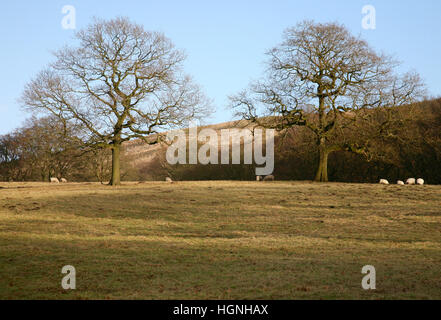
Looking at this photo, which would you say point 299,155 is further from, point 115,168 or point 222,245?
point 222,245

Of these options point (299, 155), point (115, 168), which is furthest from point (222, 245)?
point (299, 155)

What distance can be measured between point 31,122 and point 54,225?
46046mm

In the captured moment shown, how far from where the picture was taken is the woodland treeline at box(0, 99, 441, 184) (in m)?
32.2

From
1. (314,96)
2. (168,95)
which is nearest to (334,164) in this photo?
(314,96)

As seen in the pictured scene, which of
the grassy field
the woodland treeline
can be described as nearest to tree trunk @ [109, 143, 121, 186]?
the woodland treeline

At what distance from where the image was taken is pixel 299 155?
42.6 meters

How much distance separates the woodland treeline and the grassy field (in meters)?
10.2

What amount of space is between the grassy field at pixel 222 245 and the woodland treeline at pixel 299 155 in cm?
1016

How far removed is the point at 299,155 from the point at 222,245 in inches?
1257

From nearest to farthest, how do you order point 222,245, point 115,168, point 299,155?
point 222,245
point 115,168
point 299,155

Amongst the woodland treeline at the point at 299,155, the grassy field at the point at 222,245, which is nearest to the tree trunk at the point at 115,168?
the woodland treeline at the point at 299,155

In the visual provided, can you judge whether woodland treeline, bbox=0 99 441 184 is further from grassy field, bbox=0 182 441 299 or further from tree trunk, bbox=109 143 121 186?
grassy field, bbox=0 182 441 299

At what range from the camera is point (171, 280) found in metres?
7.94

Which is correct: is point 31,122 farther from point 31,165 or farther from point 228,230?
point 228,230
